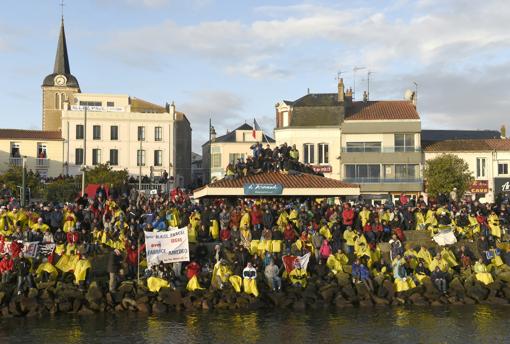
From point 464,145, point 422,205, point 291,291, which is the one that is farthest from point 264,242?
point 464,145

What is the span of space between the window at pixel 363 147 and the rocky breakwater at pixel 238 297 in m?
40.7

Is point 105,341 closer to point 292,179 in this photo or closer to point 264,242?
point 264,242

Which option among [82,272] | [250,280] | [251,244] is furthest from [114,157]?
[250,280]

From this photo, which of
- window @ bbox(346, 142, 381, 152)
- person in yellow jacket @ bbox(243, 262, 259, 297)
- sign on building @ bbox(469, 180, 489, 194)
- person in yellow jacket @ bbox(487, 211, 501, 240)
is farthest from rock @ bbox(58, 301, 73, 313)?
sign on building @ bbox(469, 180, 489, 194)

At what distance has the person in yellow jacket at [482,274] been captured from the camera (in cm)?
3362

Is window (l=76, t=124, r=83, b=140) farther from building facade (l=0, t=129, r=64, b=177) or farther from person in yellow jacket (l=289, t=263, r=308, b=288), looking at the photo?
person in yellow jacket (l=289, t=263, r=308, b=288)

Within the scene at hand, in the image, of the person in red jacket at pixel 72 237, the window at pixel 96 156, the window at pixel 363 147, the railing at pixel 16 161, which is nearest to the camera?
the person in red jacket at pixel 72 237

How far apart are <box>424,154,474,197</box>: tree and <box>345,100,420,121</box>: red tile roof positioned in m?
5.40

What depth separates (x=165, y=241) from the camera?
3186 cm

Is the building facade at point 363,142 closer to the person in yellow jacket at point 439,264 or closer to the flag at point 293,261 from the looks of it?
the person in yellow jacket at point 439,264

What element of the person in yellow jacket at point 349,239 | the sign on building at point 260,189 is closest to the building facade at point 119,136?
the sign on building at point 260,189

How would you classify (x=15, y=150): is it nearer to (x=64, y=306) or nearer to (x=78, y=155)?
(x=78, y=155)

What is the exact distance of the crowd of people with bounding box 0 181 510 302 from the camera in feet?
103

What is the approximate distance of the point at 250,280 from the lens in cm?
3106
